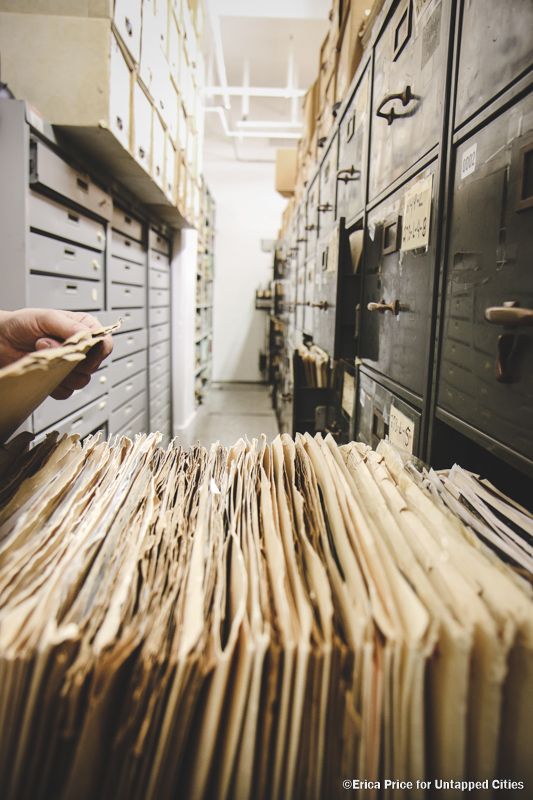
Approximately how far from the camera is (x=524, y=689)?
33 centimetres

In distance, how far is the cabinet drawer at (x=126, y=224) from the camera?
237cm

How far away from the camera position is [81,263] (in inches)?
73.2

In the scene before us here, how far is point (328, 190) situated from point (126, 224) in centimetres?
125

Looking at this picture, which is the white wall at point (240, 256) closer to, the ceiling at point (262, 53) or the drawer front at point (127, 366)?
the ceiling at point (262, 53)

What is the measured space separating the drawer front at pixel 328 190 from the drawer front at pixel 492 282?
107 cm

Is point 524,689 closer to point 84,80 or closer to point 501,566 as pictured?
point 501,566

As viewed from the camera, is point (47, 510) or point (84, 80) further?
point (84, 80)

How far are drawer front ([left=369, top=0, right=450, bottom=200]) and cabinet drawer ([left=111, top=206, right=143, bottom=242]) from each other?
5.16 feet

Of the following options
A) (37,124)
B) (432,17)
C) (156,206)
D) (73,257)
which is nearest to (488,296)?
(432,17)

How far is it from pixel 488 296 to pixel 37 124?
1.49 meters

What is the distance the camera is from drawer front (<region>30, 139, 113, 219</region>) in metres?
1.42

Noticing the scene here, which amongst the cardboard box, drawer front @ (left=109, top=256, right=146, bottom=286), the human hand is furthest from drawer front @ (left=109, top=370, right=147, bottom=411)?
the cardboard box

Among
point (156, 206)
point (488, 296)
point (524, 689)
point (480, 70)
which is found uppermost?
point (156, 206)

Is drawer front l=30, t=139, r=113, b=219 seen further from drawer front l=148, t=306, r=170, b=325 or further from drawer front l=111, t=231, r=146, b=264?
drawer front l=148, t=306, r=170, b=325
